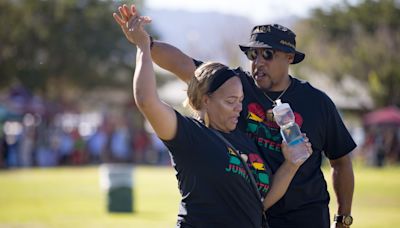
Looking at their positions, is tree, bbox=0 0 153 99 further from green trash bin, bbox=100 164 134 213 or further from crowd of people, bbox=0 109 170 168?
green trash bin, bbox=100 164 134 213

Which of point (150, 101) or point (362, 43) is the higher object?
point (362, 43)

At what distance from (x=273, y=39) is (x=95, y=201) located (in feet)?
50.1

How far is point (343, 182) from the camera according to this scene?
6.94 m

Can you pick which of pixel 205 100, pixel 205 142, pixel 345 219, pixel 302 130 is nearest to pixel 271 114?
pixel 302 130

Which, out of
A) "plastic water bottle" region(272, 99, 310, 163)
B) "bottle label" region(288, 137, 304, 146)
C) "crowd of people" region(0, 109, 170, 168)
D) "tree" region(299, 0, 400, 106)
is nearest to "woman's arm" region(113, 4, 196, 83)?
"plastic water bottle" region(272, 99, 310, 163)

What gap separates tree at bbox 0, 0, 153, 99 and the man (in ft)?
130

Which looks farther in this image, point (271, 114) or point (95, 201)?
point (95, 201)

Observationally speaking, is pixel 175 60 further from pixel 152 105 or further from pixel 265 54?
pixel 152 105

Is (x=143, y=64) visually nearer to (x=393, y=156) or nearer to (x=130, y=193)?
(x=130, y=193)

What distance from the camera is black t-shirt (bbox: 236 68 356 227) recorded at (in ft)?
20.8

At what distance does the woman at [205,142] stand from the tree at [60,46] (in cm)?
4108

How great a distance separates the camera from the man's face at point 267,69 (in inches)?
256

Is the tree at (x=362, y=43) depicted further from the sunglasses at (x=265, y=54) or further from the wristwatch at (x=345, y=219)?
the sunglasses at (x=265, y=54)

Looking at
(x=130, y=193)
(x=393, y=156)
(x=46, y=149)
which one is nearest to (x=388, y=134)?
(x=393, y=156)
